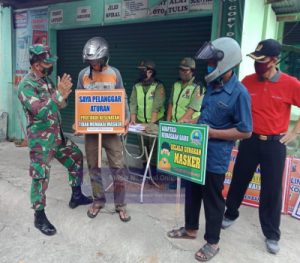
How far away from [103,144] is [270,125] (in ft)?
5.80

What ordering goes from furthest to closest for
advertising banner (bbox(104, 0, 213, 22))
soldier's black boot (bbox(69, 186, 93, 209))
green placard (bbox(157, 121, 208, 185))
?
advertising banner (bbox(104, 0, 213, 22)) < soldier's black boot (bbox(69, 186, 93, 209)) < green placard (bbox(157, 121, 208, 185))

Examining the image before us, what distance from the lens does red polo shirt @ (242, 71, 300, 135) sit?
2.96 metres

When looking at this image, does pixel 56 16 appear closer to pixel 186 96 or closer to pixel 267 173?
pixel 186 96

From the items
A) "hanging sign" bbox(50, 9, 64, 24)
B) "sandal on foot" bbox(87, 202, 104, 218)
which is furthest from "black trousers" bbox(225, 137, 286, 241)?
"hanging sign" bbox(50, 9, 64, 24)

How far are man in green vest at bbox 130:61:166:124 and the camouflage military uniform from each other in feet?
4.83

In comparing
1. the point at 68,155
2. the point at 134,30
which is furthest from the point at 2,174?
the point at 134,30

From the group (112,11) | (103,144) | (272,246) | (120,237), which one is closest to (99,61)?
(103,144)

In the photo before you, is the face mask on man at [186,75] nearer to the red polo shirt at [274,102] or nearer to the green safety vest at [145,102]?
the green safety vest at [145,102]

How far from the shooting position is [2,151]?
687cm

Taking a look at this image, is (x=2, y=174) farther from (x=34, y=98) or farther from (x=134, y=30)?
→ (x=134, y=30)

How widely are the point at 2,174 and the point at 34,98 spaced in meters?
2.65

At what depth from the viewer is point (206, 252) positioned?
9.73ft

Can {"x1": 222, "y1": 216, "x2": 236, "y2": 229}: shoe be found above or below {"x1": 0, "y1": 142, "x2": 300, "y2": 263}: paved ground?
above

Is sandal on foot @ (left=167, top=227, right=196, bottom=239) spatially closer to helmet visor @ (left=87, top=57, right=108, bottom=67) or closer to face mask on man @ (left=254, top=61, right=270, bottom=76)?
face mask on man @ (left=254, top=61, right=270, bottom=76)
